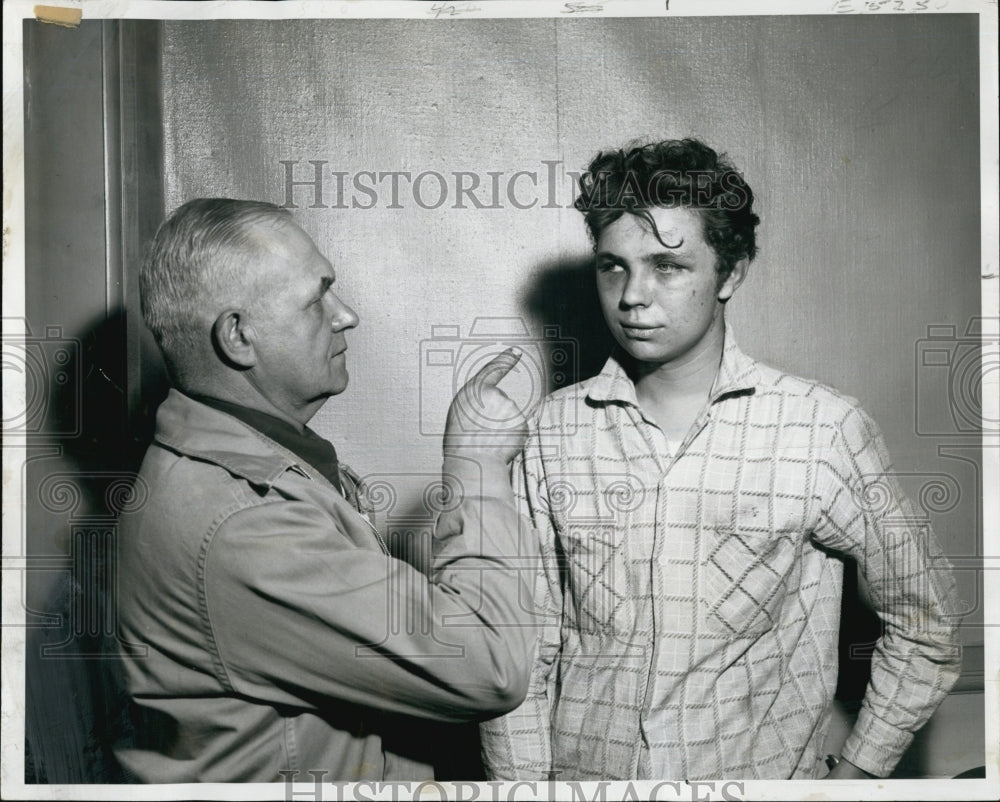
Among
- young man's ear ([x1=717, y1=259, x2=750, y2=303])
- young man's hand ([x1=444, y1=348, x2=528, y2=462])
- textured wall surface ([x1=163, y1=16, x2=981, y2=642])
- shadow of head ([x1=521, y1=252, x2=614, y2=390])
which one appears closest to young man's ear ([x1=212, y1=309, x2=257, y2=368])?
textured wall surface ([x1=163, y1=16, x2=981, y2=642])

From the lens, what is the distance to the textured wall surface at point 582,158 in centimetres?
186

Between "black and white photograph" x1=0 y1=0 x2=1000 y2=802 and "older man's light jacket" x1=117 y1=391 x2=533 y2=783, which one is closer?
"older man's light jacket" x1=117 y1=391 x2=533 y2=783

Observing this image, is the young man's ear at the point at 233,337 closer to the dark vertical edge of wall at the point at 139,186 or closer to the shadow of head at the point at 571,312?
the dark vertical edge of wall at the point at 139,186

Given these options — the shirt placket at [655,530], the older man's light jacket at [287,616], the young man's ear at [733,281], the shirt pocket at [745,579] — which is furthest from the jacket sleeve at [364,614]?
the young man's ear at [733,281]

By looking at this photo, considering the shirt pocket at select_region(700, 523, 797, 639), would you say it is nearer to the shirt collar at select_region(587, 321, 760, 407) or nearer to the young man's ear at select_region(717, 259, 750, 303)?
the shirt collar at select_region(587, 321, 760, 407)

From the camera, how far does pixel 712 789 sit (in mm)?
1809

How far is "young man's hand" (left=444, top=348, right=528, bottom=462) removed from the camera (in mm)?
1806

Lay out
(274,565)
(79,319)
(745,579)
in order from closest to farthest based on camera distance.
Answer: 1. (274,565)
2. (745,579)
3. (79,319)

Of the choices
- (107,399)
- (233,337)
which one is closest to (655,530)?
(233,337)

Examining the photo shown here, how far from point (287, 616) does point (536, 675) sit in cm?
44

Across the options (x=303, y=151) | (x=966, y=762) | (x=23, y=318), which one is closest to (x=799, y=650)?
(x=966, y=762)

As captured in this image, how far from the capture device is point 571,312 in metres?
1.84

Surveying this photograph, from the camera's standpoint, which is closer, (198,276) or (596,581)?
(198,276)

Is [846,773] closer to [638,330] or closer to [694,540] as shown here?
[694,540]
